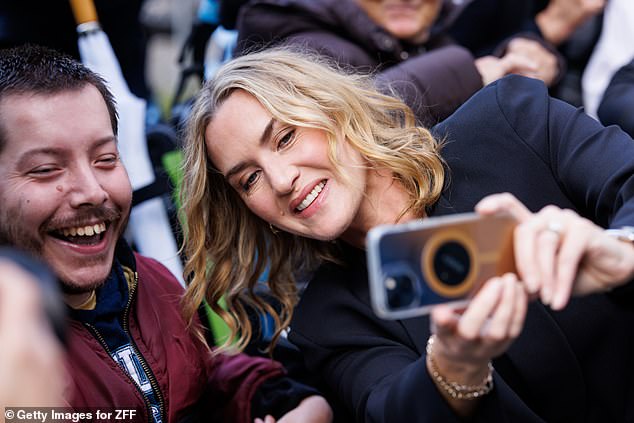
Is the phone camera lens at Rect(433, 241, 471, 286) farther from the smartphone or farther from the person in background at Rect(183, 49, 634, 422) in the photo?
the person in background at Rect(183, 49, 634, 422)

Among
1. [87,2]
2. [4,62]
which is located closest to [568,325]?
[4,62]

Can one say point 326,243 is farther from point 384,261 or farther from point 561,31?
point 561,31

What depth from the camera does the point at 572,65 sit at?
3484 millimetres

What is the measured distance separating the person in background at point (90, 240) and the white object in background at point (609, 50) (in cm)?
194

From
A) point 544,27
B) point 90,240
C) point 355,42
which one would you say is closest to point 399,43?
point 355,42

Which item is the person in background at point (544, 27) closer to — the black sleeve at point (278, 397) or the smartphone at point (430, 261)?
the black sleeve at point (278, 397)

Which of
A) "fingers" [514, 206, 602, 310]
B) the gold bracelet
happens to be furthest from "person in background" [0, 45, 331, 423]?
"fingers" [514, 206, 602, 310]

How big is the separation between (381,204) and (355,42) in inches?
39.9

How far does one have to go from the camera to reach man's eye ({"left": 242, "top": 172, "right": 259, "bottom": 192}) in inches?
73.5

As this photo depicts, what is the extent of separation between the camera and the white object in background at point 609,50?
3156 millimetres

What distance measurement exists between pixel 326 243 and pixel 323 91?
1.24 ft

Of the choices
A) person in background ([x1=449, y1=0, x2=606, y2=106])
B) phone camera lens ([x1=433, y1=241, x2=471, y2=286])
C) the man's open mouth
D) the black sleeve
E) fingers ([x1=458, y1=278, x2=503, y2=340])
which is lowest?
the black sleeve

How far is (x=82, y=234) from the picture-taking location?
1.71m

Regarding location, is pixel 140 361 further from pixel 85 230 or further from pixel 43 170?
pixel 43 170
